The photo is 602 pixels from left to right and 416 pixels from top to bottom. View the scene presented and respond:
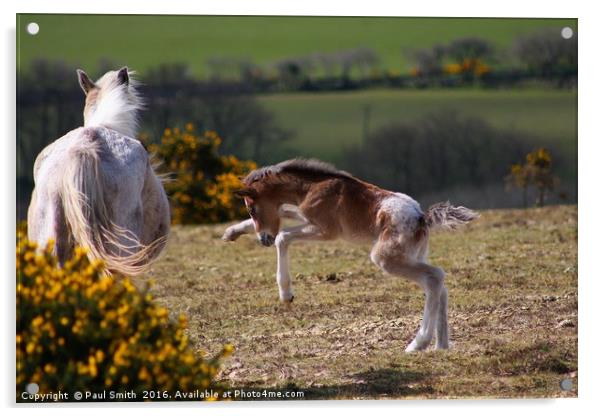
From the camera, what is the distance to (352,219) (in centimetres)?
676

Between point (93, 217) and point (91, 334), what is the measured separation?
2.54ft

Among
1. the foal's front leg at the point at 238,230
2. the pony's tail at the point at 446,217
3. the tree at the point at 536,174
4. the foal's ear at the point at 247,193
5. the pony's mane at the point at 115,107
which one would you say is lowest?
the foal's front leg at the point at 238,230

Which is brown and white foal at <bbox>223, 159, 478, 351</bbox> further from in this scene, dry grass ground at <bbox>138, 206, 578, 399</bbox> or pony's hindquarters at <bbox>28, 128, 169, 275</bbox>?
pony's hindquarters at <bbox>28, 128, 169, 275</bbox>

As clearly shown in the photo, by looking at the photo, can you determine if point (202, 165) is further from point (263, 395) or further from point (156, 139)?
point (263, 395)

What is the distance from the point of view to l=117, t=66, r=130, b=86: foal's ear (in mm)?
6641

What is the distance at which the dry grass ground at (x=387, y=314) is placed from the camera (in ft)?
21.1

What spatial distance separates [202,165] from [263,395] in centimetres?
557

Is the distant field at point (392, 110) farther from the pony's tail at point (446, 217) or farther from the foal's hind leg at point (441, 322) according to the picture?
the foal's hind leg at point (441, 322)

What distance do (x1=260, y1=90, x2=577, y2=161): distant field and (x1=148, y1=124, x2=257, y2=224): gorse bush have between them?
1.39 m

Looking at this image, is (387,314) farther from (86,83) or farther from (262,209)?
(86,83)

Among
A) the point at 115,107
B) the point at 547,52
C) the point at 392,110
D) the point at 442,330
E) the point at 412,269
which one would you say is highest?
the point at 547,52

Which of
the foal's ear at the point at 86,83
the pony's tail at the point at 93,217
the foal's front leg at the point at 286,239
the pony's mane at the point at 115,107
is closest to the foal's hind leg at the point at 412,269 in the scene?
the foal's front leg at the point at 286,239

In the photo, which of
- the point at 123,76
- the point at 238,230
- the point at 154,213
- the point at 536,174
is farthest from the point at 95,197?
the point at 536,174
